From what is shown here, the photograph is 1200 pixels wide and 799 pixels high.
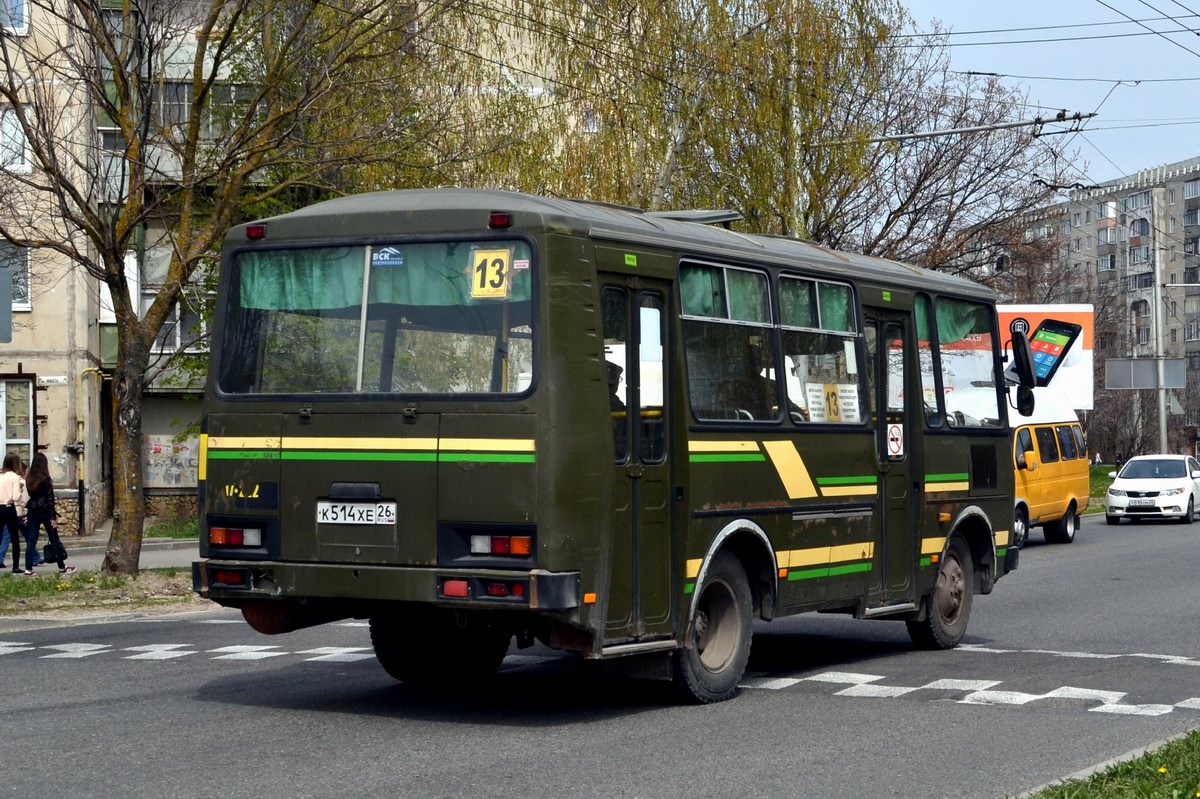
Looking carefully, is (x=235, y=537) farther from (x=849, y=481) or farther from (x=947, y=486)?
(x=947, y=486)

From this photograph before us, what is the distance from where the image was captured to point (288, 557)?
967 centimetres

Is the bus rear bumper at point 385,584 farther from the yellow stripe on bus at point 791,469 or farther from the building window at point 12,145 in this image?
the building window at point 12,145

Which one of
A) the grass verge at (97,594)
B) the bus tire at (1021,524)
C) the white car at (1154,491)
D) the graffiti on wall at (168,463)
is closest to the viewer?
the grass verge at (97,594)

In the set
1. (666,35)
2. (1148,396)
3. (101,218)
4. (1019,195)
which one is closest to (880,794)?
(101,218)

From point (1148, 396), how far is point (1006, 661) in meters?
73.4

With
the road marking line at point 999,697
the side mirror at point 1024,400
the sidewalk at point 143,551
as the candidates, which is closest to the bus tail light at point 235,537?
the road marking line at point 999,697

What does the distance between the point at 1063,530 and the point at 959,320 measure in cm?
1751

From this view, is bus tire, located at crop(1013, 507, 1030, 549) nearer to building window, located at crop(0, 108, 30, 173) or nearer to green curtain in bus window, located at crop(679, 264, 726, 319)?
building window, located at crop(0, 108, 30, 173)

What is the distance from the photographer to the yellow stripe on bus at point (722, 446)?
10.2 m

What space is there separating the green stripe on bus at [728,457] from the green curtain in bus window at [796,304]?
3.39 feet

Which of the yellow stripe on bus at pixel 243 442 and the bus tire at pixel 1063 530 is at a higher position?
the yellow stripe on bus at pixel 243 442

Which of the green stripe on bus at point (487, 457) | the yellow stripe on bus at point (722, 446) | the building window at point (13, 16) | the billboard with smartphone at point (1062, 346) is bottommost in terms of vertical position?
the green stripe on bus at point (487, 457)

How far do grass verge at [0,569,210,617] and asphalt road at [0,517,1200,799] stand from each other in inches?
84.9

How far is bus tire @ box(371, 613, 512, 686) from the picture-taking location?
1109cm
